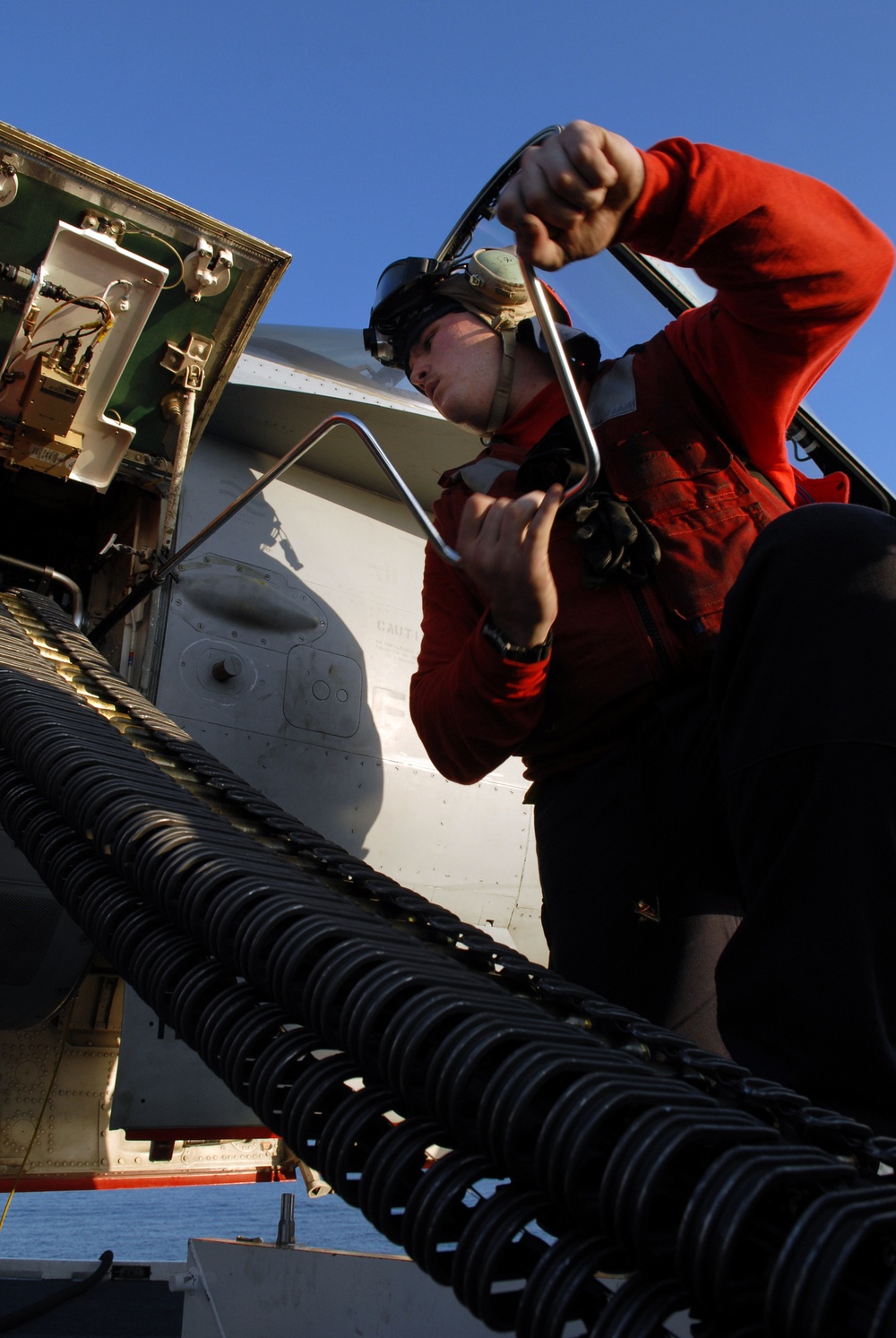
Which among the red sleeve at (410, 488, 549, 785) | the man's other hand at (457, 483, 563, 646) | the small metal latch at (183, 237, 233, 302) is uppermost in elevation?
the small metal latch at (183, 237, 233, 302)

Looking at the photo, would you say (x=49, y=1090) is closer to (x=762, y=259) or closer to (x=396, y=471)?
(x=396, y=471)

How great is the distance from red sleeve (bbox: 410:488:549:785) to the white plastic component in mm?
1142

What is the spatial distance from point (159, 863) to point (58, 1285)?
5.93m

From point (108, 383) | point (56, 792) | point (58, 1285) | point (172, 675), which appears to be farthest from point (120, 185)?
point (58, 1285)

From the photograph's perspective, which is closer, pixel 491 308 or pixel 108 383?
pixel 491 308

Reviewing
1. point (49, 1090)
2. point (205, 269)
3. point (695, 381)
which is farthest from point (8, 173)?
point (49, 1090)

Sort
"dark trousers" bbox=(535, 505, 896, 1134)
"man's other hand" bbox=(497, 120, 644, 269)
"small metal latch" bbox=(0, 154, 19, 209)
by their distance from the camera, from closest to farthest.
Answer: "dark trousers" bbox=(535, 505, 896, 1134)
"man's other hand" bbox=(497, 120, 644, 269)
"small metal latch" bbox=(0, 154, 19, 209)

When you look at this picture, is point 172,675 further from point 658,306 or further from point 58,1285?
point 58,1285

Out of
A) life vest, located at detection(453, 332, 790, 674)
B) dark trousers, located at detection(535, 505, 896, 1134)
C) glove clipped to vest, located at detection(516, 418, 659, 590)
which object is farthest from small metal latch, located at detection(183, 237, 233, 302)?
dark trousers, located at detection(535, 505, 896, 1134)

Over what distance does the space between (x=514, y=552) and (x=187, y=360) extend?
1.87 m

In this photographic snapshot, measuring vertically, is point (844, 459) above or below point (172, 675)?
above

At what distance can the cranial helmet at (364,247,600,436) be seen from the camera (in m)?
2.07

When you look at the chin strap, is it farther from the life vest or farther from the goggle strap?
the life vest

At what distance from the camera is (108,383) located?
2629 millimetres
